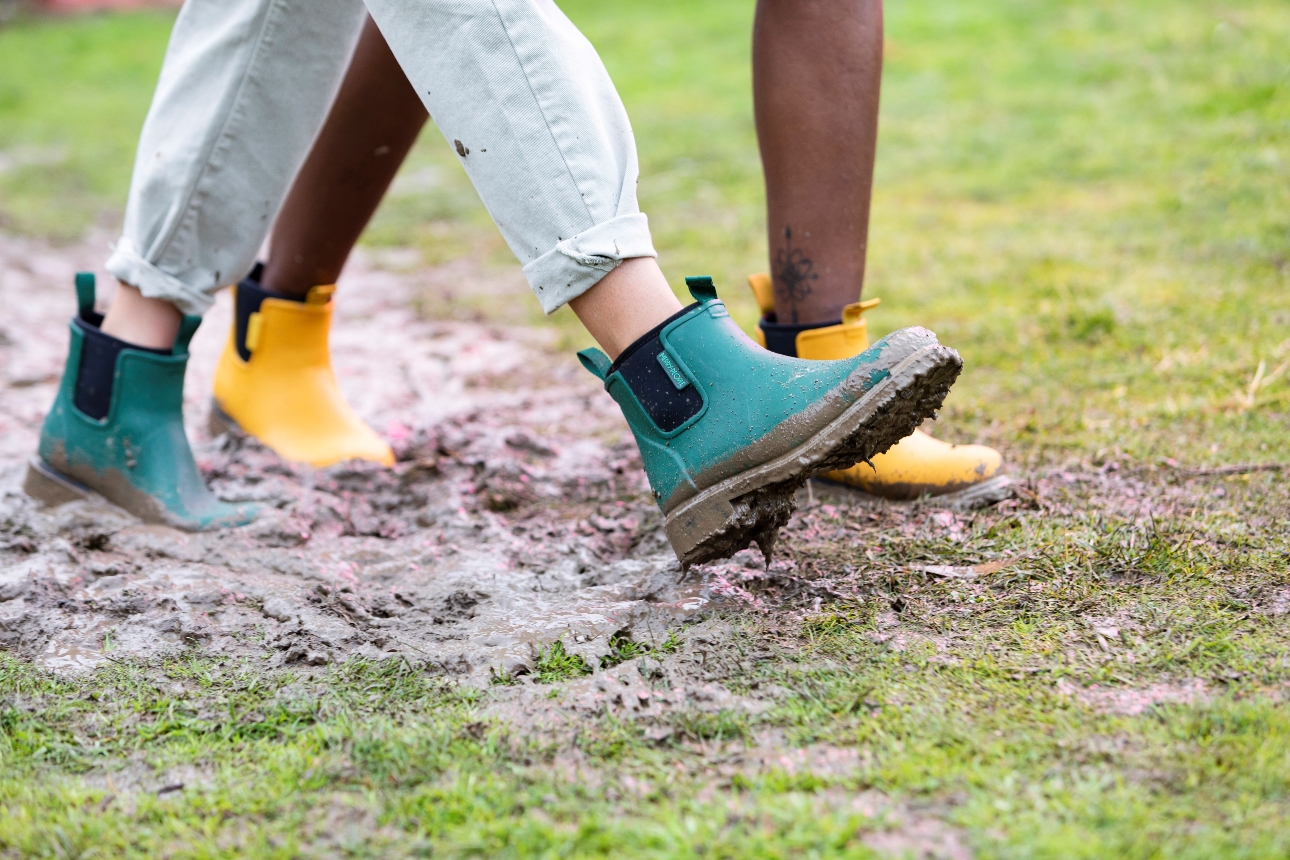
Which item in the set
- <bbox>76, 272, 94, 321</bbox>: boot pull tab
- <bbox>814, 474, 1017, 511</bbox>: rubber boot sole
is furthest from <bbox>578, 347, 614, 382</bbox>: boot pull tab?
<bbox>76, 272, 94, 321</bbox>: boot pull tab

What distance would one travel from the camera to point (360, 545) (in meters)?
1.69

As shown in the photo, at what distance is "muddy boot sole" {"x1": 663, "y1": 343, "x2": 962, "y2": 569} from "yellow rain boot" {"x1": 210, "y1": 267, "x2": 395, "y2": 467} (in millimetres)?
906

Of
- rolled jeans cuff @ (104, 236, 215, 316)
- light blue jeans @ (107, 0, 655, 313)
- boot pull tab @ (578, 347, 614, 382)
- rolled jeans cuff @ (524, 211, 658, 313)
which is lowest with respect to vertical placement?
boot pull tab @ (578, 347, 614, 382)

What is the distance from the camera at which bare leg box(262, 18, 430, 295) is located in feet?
6.13

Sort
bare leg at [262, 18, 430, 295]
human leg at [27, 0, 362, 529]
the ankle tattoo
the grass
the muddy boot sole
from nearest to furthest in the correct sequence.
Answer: the grass
the muddy boot sole
human leg at [27, 0, 362, 529]
the ankle tattoo
bare leg at [262, 18, 430, 295]

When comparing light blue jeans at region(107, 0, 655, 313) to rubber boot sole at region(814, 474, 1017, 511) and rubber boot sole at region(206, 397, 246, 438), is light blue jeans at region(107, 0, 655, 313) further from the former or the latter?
rubber boot sole at region(814, 474, 1017, 511)

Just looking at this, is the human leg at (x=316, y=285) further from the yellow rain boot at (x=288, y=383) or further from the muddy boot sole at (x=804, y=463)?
the muddy boot sole at (x=804, y=463)

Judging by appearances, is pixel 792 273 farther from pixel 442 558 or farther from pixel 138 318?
Answer: pixel 138 318

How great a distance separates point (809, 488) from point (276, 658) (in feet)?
2.82

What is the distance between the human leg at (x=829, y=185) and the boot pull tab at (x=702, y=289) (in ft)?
1.24

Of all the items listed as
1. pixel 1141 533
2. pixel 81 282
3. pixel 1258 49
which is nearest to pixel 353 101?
pixel 81 282

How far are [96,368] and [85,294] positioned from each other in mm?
129

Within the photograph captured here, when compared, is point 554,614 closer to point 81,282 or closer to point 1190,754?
point 1190,754

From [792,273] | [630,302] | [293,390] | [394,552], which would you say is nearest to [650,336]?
[630,302]
